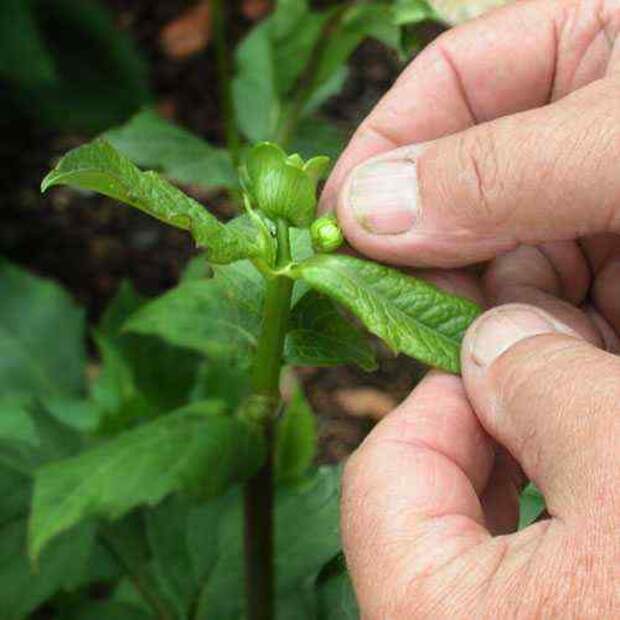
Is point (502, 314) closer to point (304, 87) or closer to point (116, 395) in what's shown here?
point (304, 87)

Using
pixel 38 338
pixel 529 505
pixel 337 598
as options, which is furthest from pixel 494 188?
pixel 38 338

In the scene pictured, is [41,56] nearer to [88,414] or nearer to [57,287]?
[57,287]

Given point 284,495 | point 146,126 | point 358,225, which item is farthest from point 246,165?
point 146,126

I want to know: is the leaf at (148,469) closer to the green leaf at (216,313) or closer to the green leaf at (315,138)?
the green leaf at (216,313)

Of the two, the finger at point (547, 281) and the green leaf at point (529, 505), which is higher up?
the finger at point (547, 281)

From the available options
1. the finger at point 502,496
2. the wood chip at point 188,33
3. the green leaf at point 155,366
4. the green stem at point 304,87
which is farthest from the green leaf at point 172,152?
the wood chip at point 188,33
